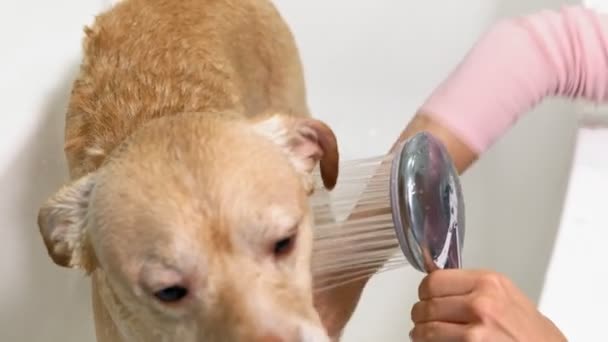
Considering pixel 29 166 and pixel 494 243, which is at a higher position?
pixel 29 166

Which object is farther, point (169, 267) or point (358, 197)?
point (358, 197)

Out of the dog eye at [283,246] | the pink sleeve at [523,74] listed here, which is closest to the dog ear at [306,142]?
the dog eye at [283,246]

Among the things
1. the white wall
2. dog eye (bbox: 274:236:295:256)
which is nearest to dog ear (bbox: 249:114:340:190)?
dog eye (bbox: 274:236:295:256)

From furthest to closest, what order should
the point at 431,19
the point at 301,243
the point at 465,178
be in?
1. the point at 431,19
2. the point at 465,178
3. the point at 301,243

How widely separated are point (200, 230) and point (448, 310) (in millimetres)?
327

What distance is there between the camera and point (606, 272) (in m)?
1.20

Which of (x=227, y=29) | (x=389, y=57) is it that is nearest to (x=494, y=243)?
(x=389, y=57)

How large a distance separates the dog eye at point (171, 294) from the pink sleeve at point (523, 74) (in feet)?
1.88

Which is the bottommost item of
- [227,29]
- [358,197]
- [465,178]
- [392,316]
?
[392,316]

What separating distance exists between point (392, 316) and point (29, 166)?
0.92 meters

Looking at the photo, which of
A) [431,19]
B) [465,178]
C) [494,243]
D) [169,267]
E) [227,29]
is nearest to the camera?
[169,267]

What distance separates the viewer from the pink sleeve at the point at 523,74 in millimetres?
1480

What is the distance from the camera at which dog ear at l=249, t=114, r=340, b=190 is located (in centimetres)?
132

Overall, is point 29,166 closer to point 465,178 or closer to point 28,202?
point 28,202
